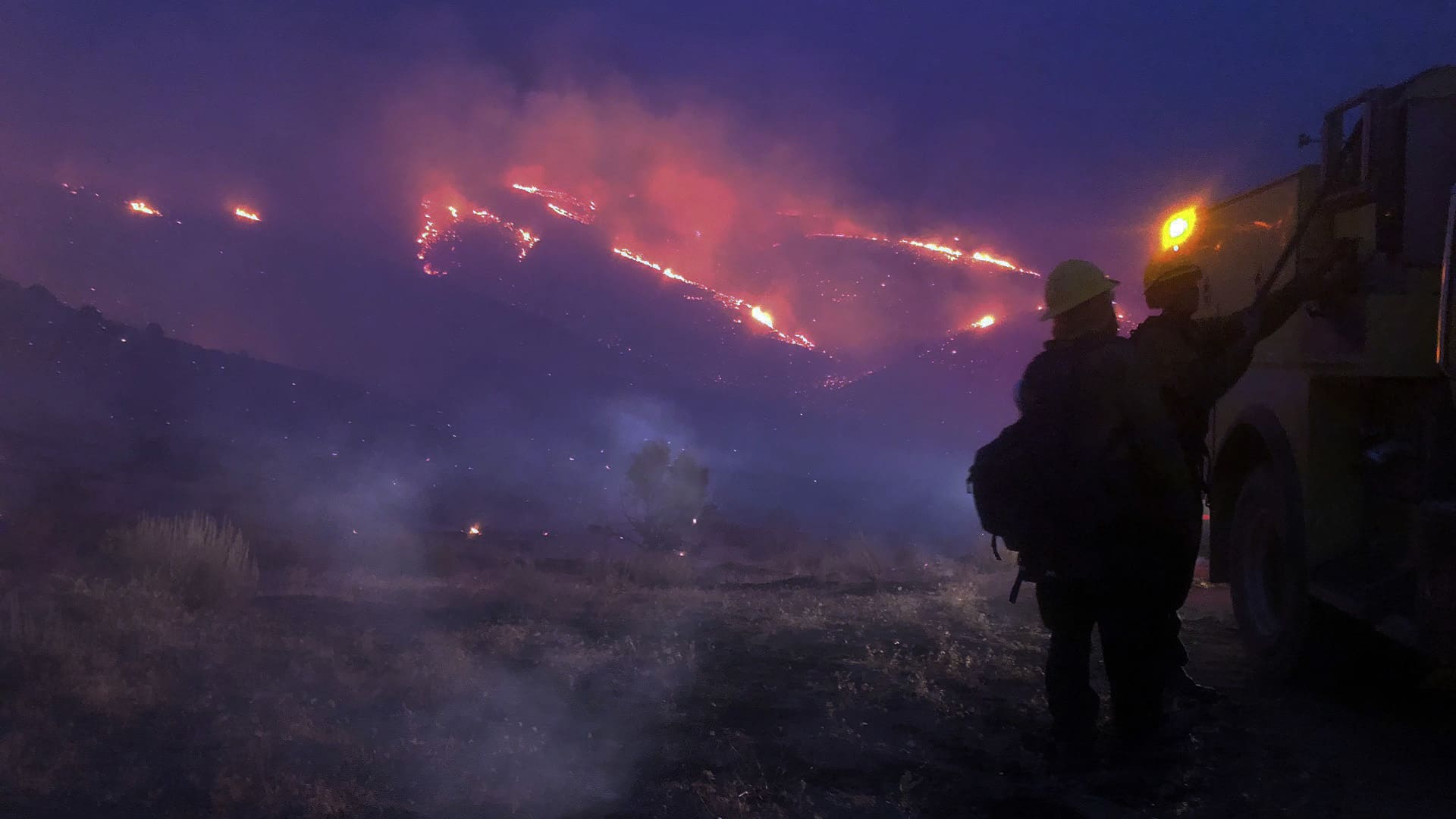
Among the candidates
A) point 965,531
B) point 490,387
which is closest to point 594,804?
point 965,531

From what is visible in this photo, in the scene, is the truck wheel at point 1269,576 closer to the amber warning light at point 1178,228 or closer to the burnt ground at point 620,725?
the burnt ground at point 620,725

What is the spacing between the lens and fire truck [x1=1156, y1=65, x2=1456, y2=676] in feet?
12.9

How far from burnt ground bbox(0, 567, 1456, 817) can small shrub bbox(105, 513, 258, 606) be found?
0.80 metres

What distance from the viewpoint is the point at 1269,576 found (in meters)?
5.77

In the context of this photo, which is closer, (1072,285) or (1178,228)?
(1072,285)

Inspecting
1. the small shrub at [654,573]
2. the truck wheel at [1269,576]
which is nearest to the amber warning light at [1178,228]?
the truck wheel at [1269,576]

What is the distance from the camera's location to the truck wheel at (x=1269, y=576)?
5188 mm

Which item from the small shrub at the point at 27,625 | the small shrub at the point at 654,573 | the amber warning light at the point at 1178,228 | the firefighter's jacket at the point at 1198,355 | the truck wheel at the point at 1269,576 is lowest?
the small shrub at the point at 654,573

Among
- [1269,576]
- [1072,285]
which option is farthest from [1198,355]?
[1269,576]

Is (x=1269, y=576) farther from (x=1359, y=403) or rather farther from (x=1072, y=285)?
(x=1072, y=285)

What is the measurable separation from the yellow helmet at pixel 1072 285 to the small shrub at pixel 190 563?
21.7ft

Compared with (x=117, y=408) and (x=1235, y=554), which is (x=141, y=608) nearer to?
(x=1235, y=554)

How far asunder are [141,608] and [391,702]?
2.65 metres

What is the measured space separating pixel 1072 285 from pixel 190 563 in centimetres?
759
